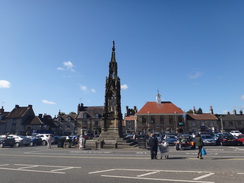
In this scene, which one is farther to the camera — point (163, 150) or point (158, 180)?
point (163, 150)

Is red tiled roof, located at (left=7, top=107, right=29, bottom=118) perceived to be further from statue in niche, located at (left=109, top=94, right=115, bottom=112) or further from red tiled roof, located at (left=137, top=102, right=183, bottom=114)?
statue in niche, located at (left=109, top=94, right=115, bottom=112)

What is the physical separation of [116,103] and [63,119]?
40.6 metres

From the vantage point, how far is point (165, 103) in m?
59.2

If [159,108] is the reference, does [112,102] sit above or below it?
below

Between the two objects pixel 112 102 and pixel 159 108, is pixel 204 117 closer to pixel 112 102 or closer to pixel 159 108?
pixel 159 108

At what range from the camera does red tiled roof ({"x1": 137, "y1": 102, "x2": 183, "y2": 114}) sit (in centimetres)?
5581

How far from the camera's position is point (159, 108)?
57.2 meters

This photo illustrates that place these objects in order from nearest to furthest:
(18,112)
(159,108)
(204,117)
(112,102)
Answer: (112,102), (18,112), (159,108), (204,117)

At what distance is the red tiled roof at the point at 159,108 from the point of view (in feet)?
183

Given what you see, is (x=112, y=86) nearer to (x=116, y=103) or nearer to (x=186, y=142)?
(x=116, y=103)

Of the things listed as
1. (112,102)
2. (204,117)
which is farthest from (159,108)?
(112,102)

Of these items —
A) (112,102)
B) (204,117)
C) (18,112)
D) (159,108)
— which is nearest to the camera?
(112,102)

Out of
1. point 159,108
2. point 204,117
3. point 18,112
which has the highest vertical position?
point 159,108

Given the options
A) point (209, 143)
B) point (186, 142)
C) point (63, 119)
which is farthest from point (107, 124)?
point (63, 119)
